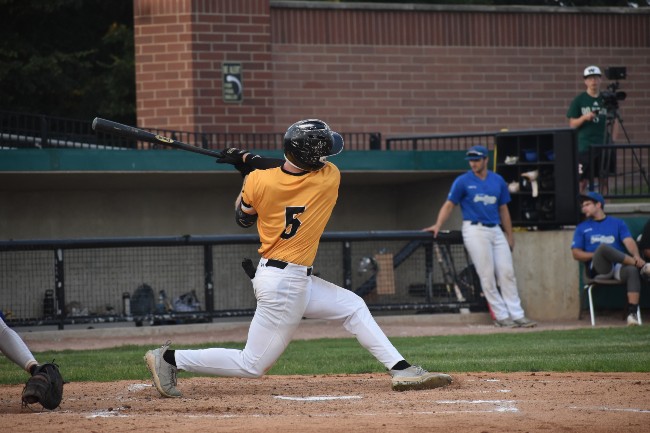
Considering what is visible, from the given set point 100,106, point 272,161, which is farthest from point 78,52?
point 272,161

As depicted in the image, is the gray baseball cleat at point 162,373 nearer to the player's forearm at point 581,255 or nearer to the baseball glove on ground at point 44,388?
the baseball glove on ground at point 44,388

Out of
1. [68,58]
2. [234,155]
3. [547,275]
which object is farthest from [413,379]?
[68,58]

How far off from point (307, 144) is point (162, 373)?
6.23 ft

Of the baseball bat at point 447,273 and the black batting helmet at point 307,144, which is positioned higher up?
the black batting helmet at point 307,144

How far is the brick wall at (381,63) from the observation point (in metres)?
19.4

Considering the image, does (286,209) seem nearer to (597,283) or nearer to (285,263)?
(285,263)

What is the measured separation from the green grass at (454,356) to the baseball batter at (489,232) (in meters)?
1.20

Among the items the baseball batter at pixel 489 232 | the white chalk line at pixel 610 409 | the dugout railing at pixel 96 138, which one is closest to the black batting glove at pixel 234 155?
the white chalk line at pixel 610 409

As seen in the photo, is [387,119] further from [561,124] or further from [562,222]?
[562,222]

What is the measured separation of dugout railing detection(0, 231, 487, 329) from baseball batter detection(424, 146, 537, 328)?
746 mm

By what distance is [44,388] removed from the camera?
7.67 metres

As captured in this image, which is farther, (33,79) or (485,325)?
(33,79)

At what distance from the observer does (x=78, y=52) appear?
87.8ft

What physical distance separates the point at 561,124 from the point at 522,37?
5.55 ft
